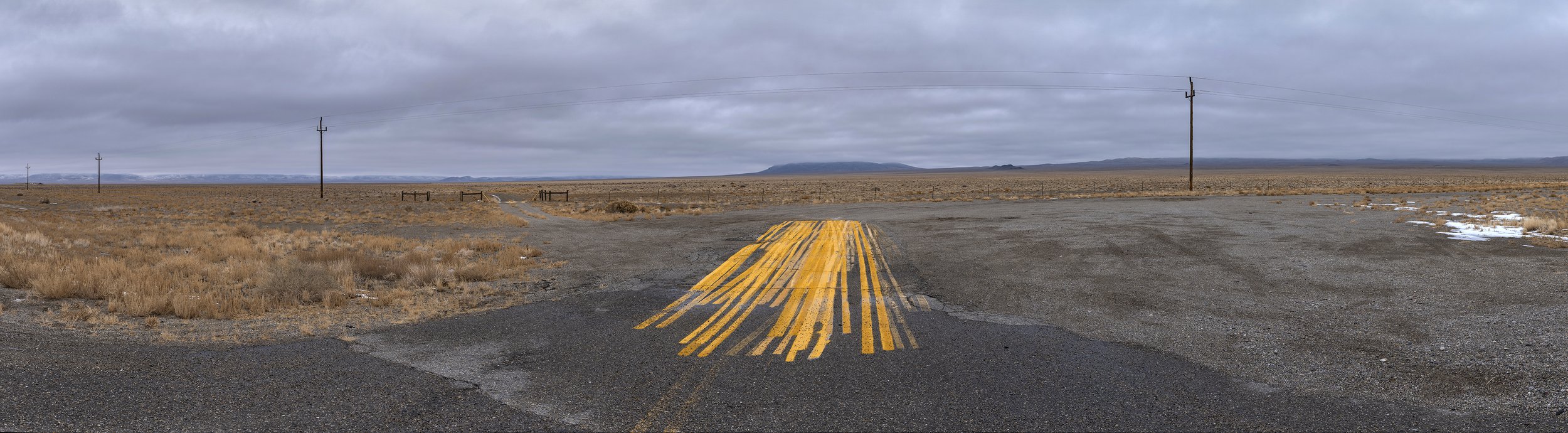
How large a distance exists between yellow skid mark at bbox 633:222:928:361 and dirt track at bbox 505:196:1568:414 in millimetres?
608

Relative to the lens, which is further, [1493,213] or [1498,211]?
[1498,211]

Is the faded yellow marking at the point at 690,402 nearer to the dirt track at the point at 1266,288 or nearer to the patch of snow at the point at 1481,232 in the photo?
the dirt track at the point at 1266,288

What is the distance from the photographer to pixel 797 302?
28.0 ft

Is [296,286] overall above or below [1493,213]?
below

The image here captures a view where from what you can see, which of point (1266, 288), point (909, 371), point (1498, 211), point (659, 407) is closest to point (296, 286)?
point (659, 407)

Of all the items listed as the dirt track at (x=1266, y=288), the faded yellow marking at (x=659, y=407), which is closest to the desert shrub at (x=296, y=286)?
the dirt track at (x=1266, y=288)

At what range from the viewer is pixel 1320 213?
22.2m

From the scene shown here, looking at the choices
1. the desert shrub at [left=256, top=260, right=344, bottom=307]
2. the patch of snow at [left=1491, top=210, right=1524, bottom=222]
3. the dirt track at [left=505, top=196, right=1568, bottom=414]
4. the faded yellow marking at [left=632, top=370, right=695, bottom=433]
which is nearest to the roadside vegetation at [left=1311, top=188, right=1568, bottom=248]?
the patch of snow at [left=1491, top=210, right=1524, bottom=222]

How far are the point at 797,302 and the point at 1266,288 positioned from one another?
5727 millimetres

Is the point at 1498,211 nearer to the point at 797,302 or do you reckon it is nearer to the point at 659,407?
the point at 797,302

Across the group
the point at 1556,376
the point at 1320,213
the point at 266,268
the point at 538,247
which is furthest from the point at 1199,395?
the point at 1320,213

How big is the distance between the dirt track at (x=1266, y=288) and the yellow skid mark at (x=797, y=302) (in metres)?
0.61

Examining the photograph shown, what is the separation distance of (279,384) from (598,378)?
2047 mm

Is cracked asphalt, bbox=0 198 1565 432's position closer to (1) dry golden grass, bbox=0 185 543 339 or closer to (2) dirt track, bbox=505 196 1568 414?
(2) dirt track, bbox=505 196 1568 414
